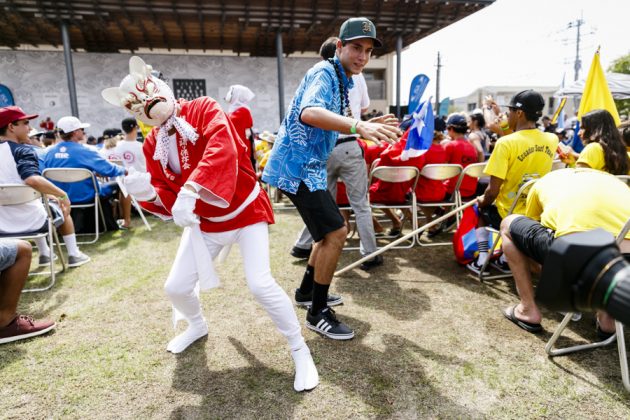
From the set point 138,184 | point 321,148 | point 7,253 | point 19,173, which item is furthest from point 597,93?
point 19,173

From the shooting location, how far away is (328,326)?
2682 mm

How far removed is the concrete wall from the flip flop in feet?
60.7

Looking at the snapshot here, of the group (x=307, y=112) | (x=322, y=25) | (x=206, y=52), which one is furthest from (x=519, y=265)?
(x=206, y=52)

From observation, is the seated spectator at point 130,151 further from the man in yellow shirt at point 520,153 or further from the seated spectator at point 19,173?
the man in yellow shirt at point 520,153

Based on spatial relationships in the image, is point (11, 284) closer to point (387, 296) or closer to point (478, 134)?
point (387, 296)

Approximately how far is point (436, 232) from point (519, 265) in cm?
253

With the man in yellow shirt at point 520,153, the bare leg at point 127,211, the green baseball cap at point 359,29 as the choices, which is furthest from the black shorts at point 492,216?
the bare leg at point 127,211

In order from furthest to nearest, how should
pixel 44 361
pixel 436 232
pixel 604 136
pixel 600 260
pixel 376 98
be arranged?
pixel 376 98 < pixel 436 232 < pixel 604 136 < pixel 44 361 < pixel 600 260

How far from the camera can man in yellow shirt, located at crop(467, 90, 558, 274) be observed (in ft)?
10.9

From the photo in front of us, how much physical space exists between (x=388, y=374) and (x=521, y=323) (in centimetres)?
117

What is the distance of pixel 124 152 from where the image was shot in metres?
6.38

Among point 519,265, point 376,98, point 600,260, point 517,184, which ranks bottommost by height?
point 519,265

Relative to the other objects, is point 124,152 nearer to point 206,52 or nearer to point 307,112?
point 307,112

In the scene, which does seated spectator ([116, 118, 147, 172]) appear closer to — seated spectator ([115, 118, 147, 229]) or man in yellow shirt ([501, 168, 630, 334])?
seated spectator ([115, 118, 147, 229])
